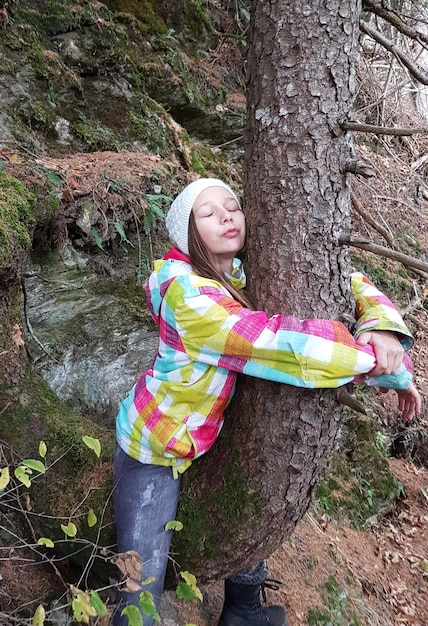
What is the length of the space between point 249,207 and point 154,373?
34.5 inches

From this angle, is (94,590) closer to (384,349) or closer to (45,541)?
(45,541)

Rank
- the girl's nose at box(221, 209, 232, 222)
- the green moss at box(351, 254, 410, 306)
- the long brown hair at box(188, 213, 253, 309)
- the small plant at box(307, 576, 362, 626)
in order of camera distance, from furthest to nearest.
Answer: the green moss at box(351, 254, 410, 306)
the small plant at box(307, 576, 362, 626)
the girl's nose at box(221, 209, 232, 222)
the long brown hair at box(188, 213, 253, 309)

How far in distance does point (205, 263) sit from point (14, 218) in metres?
1.36

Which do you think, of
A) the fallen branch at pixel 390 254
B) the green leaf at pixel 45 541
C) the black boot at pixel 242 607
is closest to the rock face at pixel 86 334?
the black boot at pixel 242 607

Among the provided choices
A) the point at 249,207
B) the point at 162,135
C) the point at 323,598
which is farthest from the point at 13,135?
the point at 323,598

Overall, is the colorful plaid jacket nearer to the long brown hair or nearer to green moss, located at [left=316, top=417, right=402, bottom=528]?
the long brown hair

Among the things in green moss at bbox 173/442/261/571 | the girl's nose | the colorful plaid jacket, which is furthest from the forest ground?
the girl's nose

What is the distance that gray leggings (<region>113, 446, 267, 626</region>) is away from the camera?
2.11m

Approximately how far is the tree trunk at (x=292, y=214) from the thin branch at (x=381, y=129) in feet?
0.17

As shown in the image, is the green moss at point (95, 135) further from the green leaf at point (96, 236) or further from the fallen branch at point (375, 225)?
the fallen branch at point (375, 225)

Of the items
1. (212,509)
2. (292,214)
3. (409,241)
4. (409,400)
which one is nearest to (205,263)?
(292,214)

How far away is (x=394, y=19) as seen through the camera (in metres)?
1.89

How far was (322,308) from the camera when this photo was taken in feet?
6.03

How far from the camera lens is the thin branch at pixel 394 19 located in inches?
74.1
